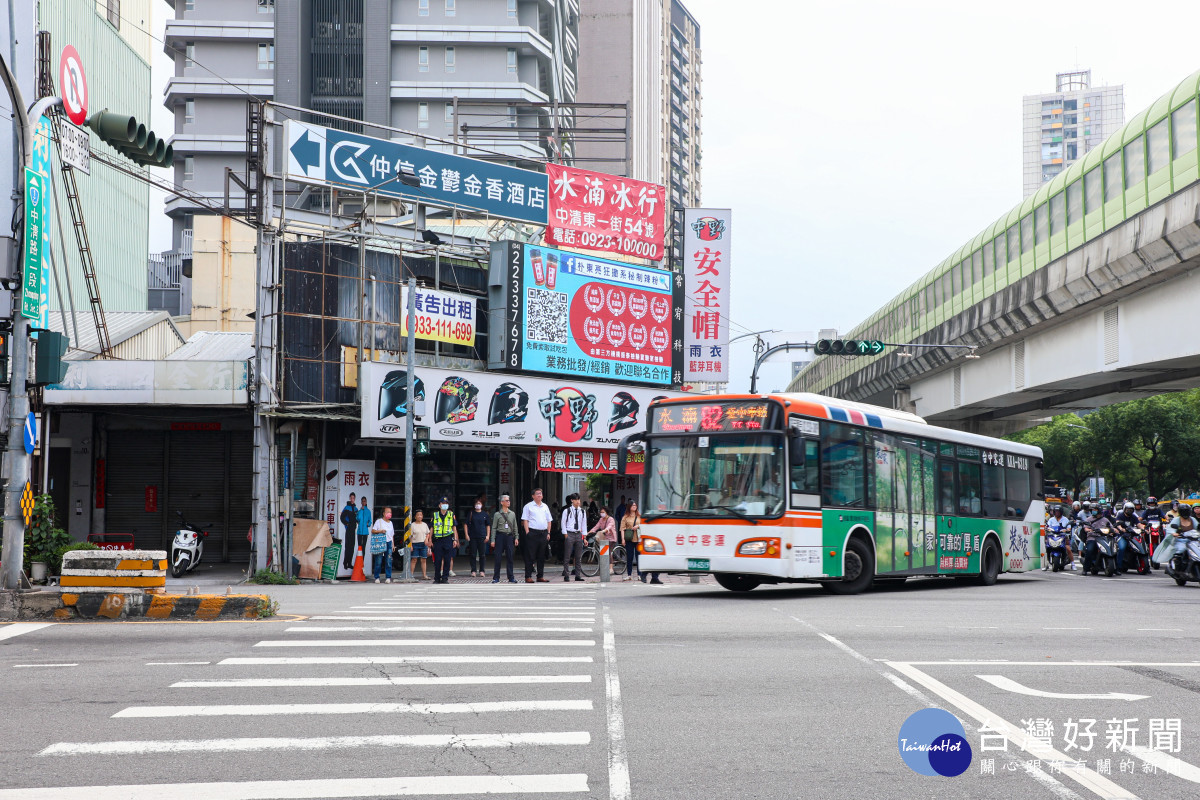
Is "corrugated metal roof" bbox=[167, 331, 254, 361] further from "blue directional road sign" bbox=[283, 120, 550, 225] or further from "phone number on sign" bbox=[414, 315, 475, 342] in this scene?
"blue directional road sign" bbox=[283, 120, 550, 225]

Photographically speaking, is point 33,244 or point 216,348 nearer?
point 33,244

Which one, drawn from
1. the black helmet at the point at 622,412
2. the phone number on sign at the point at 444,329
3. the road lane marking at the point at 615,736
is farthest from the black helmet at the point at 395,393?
the road lane marking at the point at 615,736

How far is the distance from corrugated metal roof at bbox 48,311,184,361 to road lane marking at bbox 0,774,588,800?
21.6 m

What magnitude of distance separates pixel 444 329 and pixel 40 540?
453 inches

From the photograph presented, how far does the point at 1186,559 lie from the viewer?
22266mm

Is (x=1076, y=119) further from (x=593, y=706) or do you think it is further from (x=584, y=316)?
(x=593, y=706)

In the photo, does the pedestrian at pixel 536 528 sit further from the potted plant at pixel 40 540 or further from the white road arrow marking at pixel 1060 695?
the white road arrow marking at pixel 1060 695

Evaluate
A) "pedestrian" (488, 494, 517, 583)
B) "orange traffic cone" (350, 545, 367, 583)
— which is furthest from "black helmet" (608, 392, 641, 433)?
"orange traffic cone" (350, 545, 367, 583)

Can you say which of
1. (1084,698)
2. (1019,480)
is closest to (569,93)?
(1019,480)

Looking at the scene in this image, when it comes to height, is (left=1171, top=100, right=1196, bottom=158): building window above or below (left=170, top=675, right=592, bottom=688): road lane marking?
above

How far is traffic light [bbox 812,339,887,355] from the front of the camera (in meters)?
30.9

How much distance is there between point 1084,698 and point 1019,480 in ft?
57.4

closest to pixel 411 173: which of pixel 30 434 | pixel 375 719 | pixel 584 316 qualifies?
pixel 584 316

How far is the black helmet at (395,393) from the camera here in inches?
999
